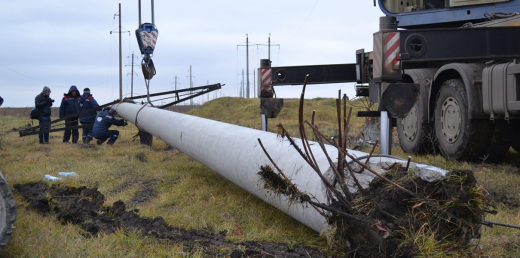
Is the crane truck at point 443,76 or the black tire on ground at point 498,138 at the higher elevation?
the crane truck at point 443,76

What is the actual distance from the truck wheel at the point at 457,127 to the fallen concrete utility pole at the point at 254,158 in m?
2.90

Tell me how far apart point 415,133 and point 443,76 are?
121cm

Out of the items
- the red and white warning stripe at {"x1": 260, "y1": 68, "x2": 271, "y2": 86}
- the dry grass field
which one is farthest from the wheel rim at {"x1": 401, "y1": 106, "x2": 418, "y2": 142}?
the red and white warning stripe at {"x1": 260, "y1": 68, "x2": 271, "y2": 86}

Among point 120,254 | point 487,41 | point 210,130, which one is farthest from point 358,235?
point 487,41

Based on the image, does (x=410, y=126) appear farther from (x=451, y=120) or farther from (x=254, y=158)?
(x=254, y=158)

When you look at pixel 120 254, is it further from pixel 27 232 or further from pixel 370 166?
pixel 370 166

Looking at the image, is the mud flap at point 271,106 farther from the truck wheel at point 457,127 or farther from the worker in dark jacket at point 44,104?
the worker in dark jacket at point 44,104

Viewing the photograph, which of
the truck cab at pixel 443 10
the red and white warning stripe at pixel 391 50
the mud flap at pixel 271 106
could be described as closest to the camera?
the red and white warning stripe at pixel 391 50

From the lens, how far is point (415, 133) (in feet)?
27.6

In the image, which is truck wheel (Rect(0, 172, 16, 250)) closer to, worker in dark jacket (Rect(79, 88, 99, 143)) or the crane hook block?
the crane hook block

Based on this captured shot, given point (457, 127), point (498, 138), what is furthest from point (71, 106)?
point (498, 138)

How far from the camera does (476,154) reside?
699cm

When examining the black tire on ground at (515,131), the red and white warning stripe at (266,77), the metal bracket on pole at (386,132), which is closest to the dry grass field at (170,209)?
the black tire on ground at (515,131)

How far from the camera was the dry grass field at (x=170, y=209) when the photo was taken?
3.74m
